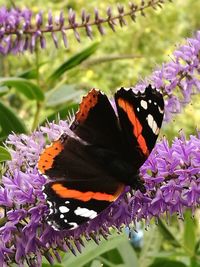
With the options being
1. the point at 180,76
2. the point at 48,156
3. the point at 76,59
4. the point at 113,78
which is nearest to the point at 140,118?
the point at 48,156

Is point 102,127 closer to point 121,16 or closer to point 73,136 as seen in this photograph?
point 73,136

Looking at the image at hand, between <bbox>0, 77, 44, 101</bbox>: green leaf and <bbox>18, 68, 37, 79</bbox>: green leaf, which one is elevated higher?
<bbox>18, 68, 37, 79</bbox>: green leaf

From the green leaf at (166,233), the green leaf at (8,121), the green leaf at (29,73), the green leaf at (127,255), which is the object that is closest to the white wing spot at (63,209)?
the green leaf at (127,255)

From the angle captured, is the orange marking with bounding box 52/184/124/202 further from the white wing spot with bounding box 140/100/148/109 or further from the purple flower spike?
the white wing spot with bounding box 140/100/148/109

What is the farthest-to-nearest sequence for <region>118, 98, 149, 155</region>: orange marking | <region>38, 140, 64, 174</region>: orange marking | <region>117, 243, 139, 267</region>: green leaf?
<region>117, 243, 139, 267</region>: green leaf < <region>118, 98, 149, 155</region>: orange marking < <region>38, 140, 64, 174</region>: orange marking

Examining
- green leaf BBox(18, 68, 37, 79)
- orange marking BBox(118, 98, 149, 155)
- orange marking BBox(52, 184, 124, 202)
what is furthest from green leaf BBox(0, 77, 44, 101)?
orange marking BBox(52, 184, 124, 202)

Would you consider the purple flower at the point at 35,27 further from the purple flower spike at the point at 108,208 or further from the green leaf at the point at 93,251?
the purple flower spike at the point at 108,208
